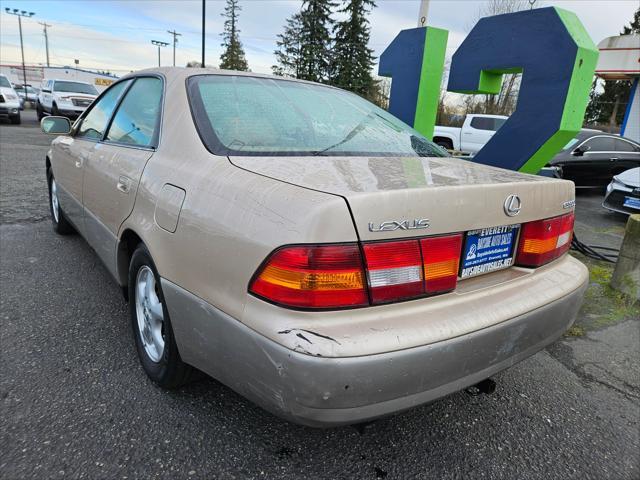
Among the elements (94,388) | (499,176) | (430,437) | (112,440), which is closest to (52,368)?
(94,388)

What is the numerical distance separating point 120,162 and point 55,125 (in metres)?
1.87

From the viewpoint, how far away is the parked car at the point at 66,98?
16516mm

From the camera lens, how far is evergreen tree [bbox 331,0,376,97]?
31625 mm

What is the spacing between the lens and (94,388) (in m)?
2.18

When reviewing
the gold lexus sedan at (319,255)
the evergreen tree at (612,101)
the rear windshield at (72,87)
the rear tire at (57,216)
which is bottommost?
the rear tire at (57,216)

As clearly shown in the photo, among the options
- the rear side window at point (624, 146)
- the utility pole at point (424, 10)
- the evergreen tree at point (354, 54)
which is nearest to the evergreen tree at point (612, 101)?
the evergreen tree at point (354, 54)

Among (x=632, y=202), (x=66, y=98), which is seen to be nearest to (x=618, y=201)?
(x=632, y=202)

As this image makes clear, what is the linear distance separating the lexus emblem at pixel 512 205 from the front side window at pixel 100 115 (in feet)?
8.30

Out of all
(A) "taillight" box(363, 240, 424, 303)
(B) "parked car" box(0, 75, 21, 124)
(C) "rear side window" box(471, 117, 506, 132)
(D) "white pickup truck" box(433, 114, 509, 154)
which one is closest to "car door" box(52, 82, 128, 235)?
(A) "taillight" box(363, 240, 424, 303)

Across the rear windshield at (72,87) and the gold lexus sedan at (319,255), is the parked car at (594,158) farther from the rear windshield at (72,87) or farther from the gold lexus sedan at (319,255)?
the rear windshield at (72,87)

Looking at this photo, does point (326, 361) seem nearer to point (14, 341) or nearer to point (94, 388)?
point (94, 388)

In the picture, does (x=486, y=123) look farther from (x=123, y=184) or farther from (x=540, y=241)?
(x=123, y=184)

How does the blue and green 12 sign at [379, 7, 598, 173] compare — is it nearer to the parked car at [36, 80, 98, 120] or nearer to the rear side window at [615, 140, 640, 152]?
the rear side window at [615, 140, 640, 152]

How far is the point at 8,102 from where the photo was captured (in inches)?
Answer: 661
